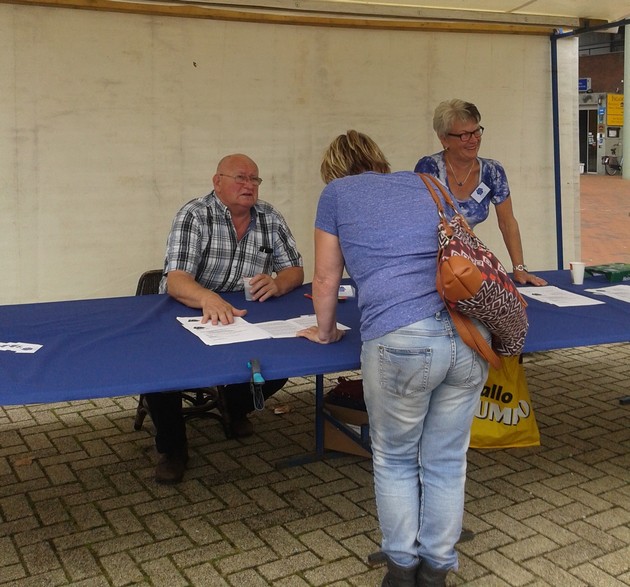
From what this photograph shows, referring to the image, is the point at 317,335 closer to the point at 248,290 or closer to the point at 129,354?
the point at 129,354

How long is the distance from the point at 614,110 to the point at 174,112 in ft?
90.0

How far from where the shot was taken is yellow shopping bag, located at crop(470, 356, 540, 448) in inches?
149

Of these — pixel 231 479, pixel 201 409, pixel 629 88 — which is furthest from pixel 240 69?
pixel 629 88

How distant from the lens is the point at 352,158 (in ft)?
8.99

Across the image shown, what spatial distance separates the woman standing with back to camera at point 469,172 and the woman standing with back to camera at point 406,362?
164 cm

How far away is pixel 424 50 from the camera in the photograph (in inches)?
234

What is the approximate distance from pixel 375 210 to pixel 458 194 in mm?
1929

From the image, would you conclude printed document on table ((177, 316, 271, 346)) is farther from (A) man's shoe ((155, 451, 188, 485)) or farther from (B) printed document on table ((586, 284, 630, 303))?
(B) printed document on table ((586, 284, 630, 303))

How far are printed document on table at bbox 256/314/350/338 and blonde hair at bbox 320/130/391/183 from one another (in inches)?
23.1

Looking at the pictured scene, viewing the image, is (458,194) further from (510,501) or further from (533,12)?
(533,12)

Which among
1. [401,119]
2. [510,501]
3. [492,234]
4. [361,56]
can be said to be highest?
[361,56]

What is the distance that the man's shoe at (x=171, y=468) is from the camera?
360 cm

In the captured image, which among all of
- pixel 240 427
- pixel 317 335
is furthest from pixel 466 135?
pixel 240 427

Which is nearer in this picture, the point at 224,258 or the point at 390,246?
the point at 390,246
